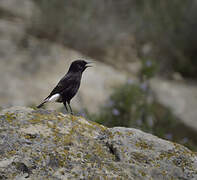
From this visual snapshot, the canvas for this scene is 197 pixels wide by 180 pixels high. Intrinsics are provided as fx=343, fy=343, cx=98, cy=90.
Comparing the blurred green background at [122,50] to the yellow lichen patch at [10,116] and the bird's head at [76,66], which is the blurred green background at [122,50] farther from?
the yellow lichen patch at [10,116]

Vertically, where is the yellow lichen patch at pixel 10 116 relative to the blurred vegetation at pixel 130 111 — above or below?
above

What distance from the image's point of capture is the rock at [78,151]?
2422 millimetres

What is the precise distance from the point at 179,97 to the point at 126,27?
11.2 feet

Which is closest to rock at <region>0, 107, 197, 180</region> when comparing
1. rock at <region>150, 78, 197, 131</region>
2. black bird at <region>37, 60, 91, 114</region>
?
black bird at <region>37, 60, 91, 114</region>

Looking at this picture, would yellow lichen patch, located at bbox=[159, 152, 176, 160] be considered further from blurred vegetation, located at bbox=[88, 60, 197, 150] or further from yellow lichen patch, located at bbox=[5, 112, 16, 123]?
blurred vegetation, located at bbox=[88, 60, 197, 150]

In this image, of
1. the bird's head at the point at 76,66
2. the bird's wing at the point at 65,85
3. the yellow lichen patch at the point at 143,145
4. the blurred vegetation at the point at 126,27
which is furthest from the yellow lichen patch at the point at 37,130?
the blurred vegetation at the point at 126,27

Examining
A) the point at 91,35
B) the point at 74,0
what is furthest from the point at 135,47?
the point at 74,0

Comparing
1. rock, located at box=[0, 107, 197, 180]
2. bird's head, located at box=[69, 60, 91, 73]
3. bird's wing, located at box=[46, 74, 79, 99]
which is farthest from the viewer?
bird's head, located at box=[69, 60, 91, 73]

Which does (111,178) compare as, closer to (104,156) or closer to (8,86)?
(104,156)

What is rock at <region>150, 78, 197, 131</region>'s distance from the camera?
29.8ft

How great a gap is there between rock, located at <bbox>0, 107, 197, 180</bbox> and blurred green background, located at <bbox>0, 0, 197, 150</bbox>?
3802mm

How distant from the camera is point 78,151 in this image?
2.61m

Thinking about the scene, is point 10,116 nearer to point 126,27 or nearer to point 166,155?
point 166,155

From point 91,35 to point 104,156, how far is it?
8.44 meters
